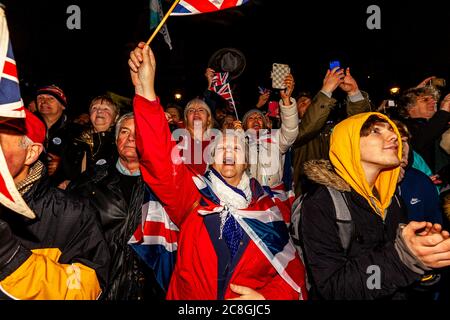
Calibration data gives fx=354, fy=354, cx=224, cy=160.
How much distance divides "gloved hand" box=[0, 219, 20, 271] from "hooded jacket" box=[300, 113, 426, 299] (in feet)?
5.41

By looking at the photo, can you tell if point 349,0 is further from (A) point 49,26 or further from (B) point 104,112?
(B) point 104,112

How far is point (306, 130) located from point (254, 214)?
2134 mm

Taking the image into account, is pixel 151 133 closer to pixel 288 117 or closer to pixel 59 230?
pixel 59 230

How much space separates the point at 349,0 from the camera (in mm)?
13906

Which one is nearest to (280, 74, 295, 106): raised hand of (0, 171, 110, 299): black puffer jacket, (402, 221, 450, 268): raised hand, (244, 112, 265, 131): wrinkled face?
(244, 112, 265, 131): wrinkled face

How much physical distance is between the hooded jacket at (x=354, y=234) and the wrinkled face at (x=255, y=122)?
2907 millimetres

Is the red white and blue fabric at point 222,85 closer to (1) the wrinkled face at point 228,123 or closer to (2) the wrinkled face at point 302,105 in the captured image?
(1) the wrinkled face at point 228,123

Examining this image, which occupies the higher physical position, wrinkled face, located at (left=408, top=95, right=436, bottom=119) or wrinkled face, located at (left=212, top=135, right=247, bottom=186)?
wrinkled face, located at (left=408, top=95, right=436, bottom=119)

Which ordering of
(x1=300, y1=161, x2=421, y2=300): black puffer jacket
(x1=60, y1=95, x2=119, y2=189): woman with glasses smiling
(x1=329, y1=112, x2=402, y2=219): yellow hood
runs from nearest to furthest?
(x1=300, y1=161, x2=421, y2=300): black puffer jacket
(x1=329, y1=112, x2=402, y2=219): yellow hood
(x1=60, y1=95, x2=119, y2=189): woman with glasses smiling

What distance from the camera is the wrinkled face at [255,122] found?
5.60 metres

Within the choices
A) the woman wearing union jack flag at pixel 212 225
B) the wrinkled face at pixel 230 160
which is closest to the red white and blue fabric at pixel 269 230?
the woman wearing union jack flag at pixel 212 225

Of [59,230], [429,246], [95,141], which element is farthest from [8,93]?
[95,141]

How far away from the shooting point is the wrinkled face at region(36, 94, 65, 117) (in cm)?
455

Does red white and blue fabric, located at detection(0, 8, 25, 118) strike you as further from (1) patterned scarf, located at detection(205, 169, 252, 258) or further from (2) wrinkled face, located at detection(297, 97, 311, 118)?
(2) wrinkled face, located at detection(297, 97, 311, 118)
